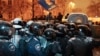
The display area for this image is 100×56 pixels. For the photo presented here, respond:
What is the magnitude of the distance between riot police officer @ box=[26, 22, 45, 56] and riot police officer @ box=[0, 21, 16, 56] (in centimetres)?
35

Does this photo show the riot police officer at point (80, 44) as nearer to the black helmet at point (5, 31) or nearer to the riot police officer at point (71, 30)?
the riot police officer at point (71, 30)

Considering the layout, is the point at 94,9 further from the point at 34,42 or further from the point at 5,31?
the point at 5,31

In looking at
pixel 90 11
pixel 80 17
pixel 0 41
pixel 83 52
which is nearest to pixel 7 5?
pixel 90 11

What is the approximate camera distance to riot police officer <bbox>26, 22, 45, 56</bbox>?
3.19 meters

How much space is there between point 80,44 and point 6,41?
1072 mm

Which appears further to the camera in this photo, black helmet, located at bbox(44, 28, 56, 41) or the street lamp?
the street lamp

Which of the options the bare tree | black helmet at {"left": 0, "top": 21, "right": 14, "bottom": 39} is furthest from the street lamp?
black helmet at {"left": 0, "top": 21, "right": 14, "bottom": 39}

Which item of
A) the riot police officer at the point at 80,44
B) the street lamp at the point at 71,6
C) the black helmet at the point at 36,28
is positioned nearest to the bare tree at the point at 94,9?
the street lamp at the point at 71,6

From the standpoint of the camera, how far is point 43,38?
337cm

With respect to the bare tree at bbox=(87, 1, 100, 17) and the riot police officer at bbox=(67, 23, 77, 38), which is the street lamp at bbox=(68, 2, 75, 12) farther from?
the riot police officer at bbox=(67, 23, 77, 38)

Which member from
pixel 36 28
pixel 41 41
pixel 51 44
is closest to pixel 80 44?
pixel 51 44

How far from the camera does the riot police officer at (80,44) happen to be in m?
3.51

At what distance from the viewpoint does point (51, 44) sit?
3.45 meters

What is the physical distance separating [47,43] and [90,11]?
8.47 m
